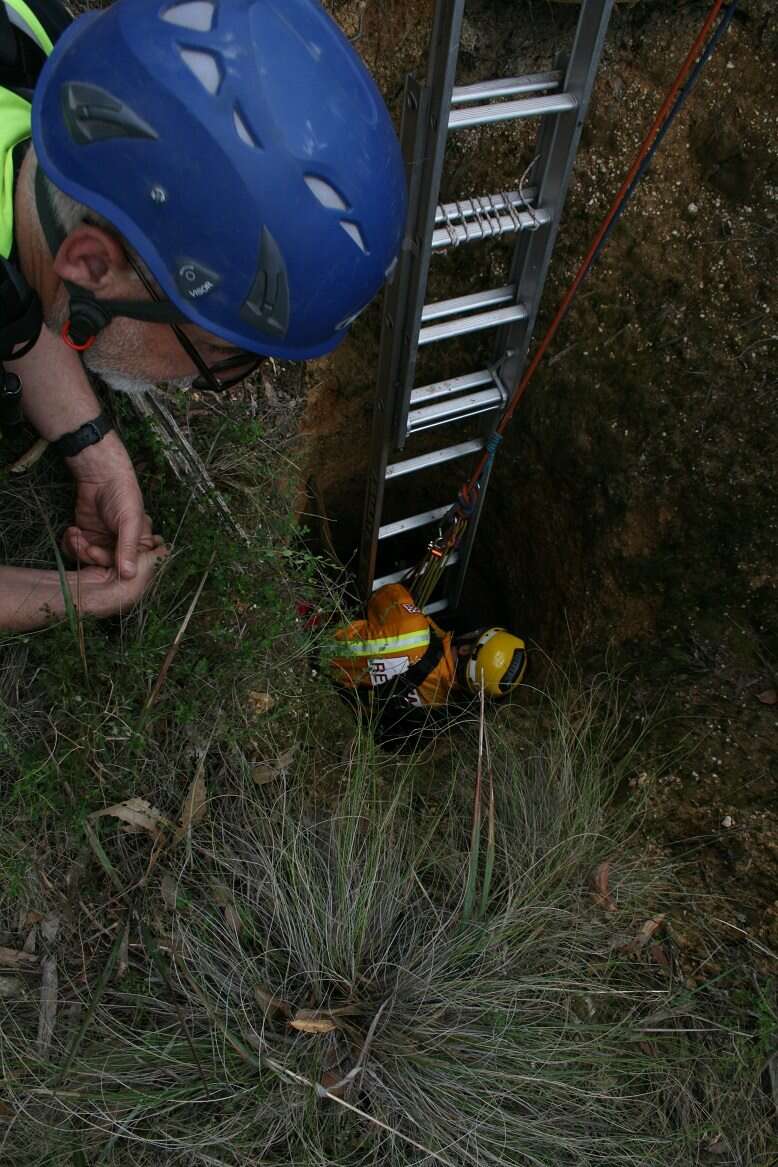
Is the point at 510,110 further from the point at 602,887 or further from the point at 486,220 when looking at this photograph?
the point at 602,887

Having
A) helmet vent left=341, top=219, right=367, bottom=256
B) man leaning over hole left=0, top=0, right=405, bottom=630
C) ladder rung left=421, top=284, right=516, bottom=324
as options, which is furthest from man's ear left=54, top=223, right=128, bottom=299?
ladder rung left=421, top=284, right=516, bottom=324

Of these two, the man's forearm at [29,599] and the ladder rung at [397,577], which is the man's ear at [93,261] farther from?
the ladder rung at [397,577]

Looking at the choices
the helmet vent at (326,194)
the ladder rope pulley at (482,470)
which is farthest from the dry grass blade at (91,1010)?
the ladder rope pulley at (482,470)

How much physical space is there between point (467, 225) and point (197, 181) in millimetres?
1185

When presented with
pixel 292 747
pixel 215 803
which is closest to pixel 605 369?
pixel 292 747

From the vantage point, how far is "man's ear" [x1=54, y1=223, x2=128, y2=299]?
1614 mm

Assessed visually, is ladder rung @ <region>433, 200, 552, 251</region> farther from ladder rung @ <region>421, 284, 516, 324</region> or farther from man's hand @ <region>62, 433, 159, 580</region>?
man's hand @ <region>62, 433, 159, 580</region>

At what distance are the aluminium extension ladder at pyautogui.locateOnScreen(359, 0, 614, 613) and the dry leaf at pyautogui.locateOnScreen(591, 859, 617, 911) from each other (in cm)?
158

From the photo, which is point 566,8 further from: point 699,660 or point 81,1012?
point 81,1012

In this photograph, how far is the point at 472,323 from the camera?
2.72m

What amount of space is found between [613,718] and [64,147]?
2.42m

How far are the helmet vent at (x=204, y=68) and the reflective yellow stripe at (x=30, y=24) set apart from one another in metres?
0.62

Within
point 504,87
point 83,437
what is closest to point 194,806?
point 83,437

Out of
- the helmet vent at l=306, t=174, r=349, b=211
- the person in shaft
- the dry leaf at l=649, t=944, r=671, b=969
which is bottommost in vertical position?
the person in shaft
